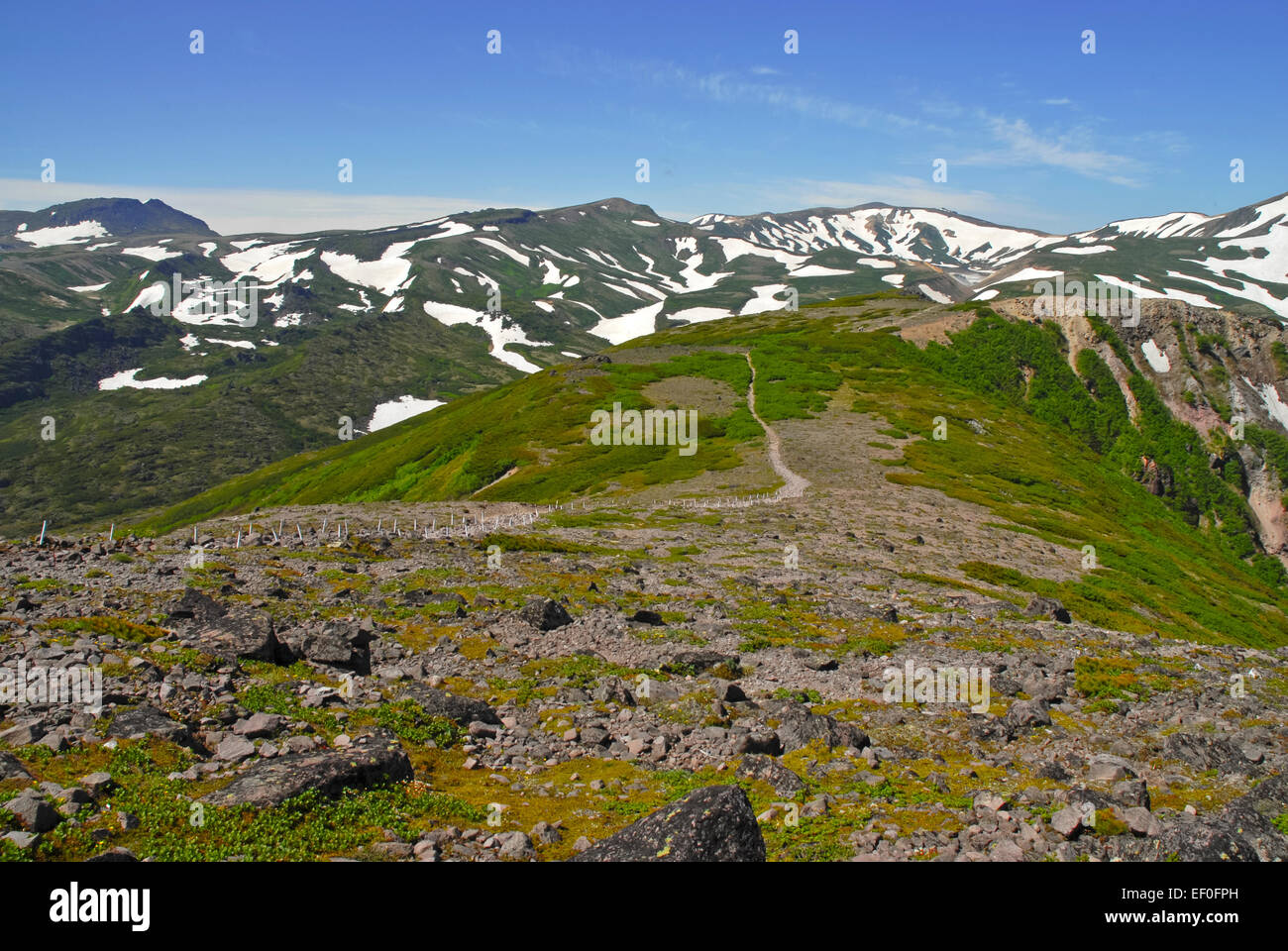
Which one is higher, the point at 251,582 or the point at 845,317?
the point at 845,317

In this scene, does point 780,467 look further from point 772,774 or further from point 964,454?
point 772,774

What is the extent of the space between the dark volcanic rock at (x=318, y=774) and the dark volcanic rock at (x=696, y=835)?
4.66m

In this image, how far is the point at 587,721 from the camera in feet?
63.5

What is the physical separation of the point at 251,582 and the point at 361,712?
1481 centimetres

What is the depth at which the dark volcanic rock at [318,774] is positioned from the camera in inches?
493

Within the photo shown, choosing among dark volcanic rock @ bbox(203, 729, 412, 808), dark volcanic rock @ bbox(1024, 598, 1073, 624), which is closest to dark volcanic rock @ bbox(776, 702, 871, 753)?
dark volcanic rock @ bbox(203, 729, 412, 808)

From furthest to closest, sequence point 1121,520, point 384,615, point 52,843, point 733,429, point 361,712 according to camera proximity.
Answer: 1. point 733,429
2. point 1121,520
3. point 384,615
4. point 361,712
5. point 52,843

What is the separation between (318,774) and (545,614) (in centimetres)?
1486

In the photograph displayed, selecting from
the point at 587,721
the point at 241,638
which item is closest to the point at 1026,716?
the point at 587,721

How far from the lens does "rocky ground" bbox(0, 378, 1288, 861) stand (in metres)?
12.4

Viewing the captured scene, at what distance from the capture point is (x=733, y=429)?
9331cm

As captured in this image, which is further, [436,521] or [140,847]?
[436,521]
